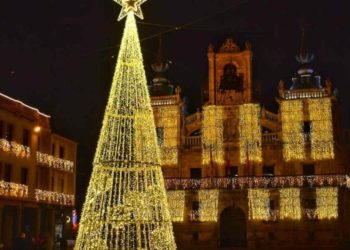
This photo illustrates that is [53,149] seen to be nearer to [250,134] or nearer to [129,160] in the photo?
[250,134]

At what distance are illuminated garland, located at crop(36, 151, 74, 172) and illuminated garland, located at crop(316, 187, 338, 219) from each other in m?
20.1

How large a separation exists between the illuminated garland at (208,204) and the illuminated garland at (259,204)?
2.72 m

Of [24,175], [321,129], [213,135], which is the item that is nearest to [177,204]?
[213,135]

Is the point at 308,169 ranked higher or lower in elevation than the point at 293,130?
lower

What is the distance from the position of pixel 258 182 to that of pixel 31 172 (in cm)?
1733

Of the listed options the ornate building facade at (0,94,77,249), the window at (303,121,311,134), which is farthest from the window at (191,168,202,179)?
the ornate building facade at (0,94,77,249)

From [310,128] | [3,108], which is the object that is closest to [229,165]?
[310,128]

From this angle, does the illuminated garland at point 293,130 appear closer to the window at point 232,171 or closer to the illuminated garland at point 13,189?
the window at point 232,171

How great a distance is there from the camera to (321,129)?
4238 cm

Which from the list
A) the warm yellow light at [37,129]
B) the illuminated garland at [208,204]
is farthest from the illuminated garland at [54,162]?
the illuminated garland at [208,204]

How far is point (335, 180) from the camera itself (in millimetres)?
41156

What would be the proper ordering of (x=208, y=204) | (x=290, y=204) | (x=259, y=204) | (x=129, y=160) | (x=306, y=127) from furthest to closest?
(x=208, y=204), (x=306, y=127), (x=259, y=204), (x=290, y=204), (x=129, y=160)

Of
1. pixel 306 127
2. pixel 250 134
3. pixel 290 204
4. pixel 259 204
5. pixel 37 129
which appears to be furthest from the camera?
pixel 250 134

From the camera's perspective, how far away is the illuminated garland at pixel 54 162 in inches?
1582
